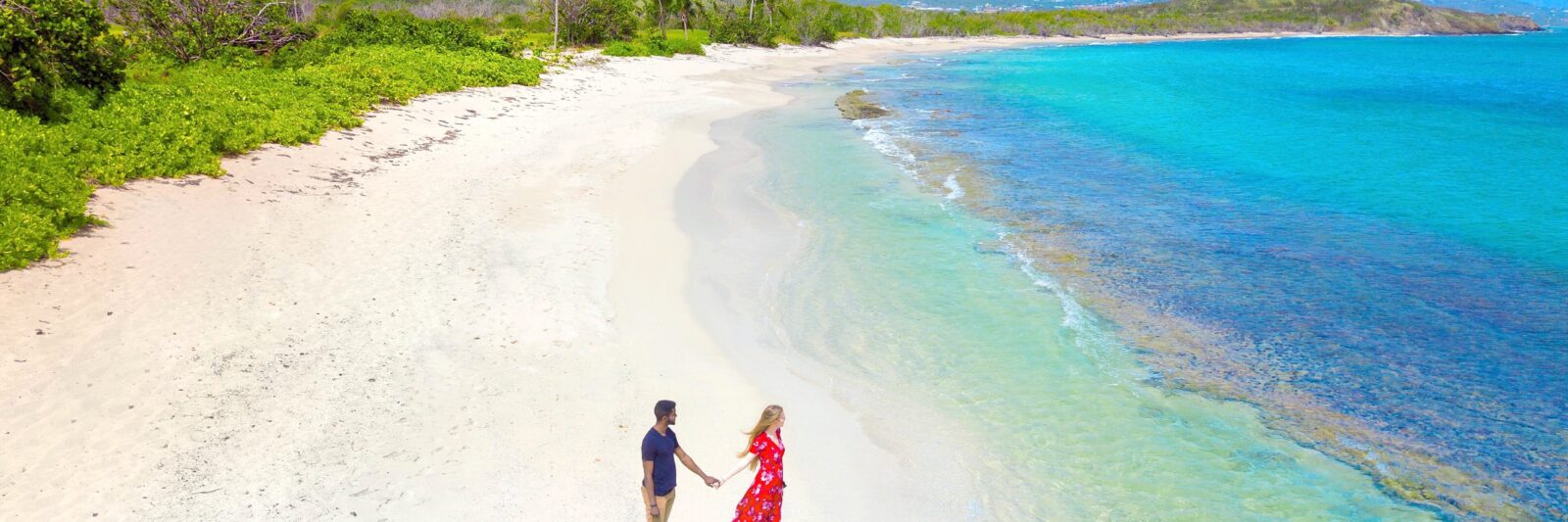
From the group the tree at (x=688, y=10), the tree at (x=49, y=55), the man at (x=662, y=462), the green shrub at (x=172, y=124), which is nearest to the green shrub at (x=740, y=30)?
the tree at (x=688, y=10)

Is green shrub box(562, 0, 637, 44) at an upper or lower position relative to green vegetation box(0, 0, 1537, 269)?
upper

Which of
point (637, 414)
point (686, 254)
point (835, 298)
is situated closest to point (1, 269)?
point (637, 414)

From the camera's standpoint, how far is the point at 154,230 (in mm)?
12984

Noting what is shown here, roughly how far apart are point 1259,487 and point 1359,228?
14174mm

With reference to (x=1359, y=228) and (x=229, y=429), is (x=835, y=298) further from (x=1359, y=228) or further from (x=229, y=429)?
(x=1359, y=228)

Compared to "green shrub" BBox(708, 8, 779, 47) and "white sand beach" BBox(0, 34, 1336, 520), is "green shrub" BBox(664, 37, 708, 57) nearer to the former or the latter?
"green shrub" BBox(708, 8, 779, 47)

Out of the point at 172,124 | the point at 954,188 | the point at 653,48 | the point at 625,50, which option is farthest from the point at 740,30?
the point at 172,124

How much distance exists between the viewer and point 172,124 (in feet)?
53.1

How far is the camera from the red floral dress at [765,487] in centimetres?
664

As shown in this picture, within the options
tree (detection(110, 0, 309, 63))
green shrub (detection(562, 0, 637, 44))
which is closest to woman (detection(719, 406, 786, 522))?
tree (detection(110, 0, 309, 63))

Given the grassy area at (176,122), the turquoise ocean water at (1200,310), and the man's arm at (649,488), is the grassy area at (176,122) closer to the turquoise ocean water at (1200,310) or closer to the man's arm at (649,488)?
the man's arm at (649,488)

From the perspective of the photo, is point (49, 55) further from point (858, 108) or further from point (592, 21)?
point (592, 21)

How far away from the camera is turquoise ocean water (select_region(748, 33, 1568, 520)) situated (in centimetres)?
926

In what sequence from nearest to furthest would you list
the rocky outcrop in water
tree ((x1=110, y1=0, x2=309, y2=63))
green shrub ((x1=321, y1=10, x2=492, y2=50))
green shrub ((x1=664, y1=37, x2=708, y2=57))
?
tree ((x1=110, y1=0, x2=309, y2=63))
the rocky outcrop in water
green shrub ((x1=321, y1=10, x2=492, y2=50))
green shrub ((x1=664, y1=37, x2=708, y2=57))
